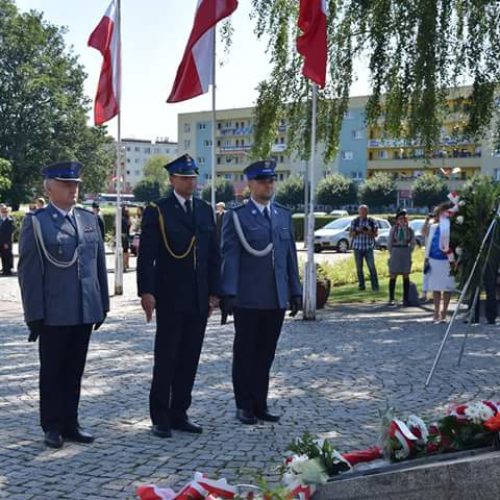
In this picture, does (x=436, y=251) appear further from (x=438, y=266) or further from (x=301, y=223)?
(x=301, y=223)

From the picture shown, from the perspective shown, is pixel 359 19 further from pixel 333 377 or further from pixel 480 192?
pixel 333 377

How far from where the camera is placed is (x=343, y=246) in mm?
36031

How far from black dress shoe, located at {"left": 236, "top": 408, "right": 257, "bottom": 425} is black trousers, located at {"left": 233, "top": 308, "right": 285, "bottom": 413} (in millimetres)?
32

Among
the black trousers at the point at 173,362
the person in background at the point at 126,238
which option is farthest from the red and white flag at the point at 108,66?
the black trousers at the point at 173,362

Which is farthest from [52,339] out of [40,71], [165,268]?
[40,71]

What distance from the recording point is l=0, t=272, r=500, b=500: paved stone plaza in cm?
504

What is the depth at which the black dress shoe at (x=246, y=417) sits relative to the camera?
6.20m

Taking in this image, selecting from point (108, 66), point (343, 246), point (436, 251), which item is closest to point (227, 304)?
point (436, 251)

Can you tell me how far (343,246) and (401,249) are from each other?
21.8 meters

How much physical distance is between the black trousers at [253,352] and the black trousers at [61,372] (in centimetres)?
125

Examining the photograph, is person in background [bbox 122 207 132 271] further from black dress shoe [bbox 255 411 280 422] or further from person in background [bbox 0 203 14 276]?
black dress shoe [bbox 255 411 280 422]

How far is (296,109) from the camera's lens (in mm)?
14672

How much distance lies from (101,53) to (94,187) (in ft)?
147

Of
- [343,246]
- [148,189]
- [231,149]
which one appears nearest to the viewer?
[343,246]
